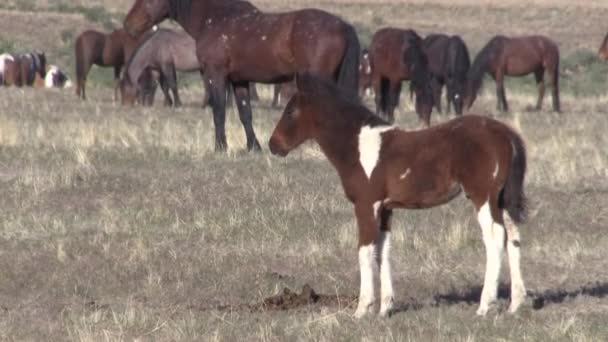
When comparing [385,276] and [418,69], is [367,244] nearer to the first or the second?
[385,276]

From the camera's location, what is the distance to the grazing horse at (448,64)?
26.0 metres

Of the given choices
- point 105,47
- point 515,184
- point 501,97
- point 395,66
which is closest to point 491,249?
point 515,184

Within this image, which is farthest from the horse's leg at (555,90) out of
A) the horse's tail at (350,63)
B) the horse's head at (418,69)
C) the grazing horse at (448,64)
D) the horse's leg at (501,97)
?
the horse's tail at (350,63)

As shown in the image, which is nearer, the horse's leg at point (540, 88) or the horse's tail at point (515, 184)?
the horse's tail at point (515, 184)

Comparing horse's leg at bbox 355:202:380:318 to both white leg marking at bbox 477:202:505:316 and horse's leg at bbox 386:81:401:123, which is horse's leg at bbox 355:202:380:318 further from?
horse's leg at bbox 386:81:401:123

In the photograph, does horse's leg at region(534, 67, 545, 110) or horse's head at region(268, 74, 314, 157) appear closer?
horse's head at region(268, 74, 314, 157)

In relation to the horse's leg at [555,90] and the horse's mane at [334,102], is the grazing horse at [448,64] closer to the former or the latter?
the horse's leg at [555,90]

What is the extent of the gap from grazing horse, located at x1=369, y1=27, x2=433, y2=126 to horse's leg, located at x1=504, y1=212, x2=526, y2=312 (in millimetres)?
13004

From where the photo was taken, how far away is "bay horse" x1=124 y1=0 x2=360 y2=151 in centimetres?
1500

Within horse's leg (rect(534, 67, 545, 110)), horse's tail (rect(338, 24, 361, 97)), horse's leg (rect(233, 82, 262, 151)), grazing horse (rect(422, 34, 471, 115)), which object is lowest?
horse's leg (rect(534, 67, 545, 110))

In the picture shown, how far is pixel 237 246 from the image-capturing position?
1078 cm

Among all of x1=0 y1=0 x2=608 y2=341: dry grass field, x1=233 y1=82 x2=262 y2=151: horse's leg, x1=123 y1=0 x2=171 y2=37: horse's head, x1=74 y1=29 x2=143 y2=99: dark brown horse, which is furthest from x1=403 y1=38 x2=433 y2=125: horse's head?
x1=74 y1=29 x2=143 y2=99: dark brown horse

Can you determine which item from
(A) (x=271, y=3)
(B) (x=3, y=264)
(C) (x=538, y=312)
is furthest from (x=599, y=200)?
(A) (x=271, y=3)

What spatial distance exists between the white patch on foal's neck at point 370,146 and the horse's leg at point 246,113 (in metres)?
7.09
